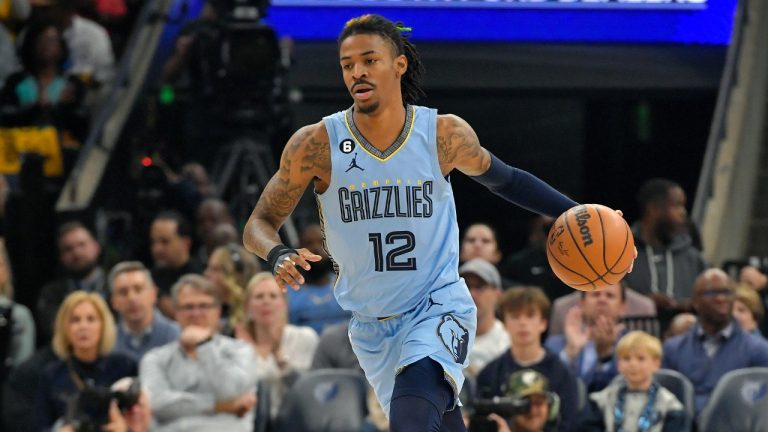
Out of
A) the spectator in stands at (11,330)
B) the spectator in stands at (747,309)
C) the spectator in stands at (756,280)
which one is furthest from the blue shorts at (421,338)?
the spectator in stands at (756,280)

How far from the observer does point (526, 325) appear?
821 cm

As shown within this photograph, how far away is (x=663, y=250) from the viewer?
9.83 m

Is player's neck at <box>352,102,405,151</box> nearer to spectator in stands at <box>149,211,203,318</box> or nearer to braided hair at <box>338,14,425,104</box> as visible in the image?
braided hair at <box>338,14,425,104</box>

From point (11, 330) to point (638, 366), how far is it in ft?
12.5

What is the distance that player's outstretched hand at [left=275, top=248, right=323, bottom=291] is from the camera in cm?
501

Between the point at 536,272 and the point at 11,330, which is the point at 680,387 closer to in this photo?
the point at 536,272

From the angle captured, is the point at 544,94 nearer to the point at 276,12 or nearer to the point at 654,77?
the point at 654,77

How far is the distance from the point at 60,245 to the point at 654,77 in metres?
6.71

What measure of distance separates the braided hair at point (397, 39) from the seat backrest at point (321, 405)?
2.83 m

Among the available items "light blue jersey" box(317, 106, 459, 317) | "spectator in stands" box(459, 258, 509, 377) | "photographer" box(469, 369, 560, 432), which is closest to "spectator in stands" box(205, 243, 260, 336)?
"spectator in stands" box(459, 258, 509, 377)

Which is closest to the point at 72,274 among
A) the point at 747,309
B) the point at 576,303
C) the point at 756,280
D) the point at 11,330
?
the point at 11,330

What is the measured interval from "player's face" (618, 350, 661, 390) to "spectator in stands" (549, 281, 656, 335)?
112 cm

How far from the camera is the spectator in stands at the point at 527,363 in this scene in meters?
8.15

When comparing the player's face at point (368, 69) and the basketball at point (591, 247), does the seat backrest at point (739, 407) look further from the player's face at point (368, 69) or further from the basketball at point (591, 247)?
the player's face at point (368, 69)
